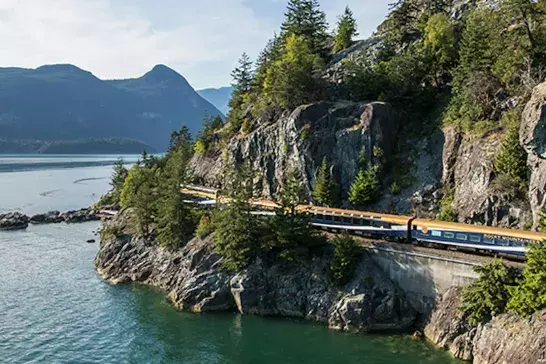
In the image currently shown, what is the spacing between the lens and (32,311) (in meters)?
46.2

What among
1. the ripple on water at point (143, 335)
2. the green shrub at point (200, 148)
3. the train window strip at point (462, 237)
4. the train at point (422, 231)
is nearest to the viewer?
the train at point (422, 231)

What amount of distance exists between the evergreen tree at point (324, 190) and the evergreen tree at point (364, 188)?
221 cm

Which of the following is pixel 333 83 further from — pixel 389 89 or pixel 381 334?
pixel 381 334

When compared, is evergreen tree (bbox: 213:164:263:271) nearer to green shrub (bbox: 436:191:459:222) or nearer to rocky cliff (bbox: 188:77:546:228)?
rocky cliff (bbox: 188:77:546:228)

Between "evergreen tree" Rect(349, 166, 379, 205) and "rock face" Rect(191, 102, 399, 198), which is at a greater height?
"rock face" Rect(191, 102, 399, 198)

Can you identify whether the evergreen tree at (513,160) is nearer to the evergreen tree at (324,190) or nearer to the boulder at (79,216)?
the evergreen tree at (324,190)

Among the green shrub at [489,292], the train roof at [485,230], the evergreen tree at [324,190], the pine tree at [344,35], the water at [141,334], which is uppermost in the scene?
the pine tree at [344,35]

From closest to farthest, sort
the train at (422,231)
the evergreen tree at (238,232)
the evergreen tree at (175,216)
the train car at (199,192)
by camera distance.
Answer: the train at (422,231) < the evergreen tree at (238,232) < the evergreen tree at (175,216) < the train car at (199,192)

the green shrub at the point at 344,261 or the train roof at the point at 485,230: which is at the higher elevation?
the train roof at the point at 485,230

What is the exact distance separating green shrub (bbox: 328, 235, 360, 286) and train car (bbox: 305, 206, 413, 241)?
9.10 ft

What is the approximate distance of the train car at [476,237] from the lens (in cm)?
3383

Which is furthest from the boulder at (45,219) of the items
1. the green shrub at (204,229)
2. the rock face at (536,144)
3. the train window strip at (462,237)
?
the rock face at (536,144)

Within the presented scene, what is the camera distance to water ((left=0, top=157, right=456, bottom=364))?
119ft

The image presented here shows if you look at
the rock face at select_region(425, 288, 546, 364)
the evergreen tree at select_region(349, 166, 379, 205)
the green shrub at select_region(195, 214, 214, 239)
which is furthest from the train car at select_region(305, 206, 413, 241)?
the green shrub at select_region(195, 214, 214, 239)
